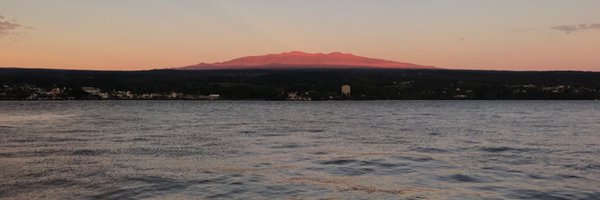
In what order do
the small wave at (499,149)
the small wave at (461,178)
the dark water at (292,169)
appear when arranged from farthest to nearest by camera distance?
the small wave at (499,149) < the small wave at (461,178) < the dark water at (292,169)

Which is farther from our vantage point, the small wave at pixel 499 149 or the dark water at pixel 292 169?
the small wave at pixel 499 149

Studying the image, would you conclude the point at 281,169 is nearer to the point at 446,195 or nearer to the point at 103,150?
the point at 446,195

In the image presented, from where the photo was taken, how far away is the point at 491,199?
808 inches

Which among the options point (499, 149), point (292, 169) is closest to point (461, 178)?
point (292, 169)

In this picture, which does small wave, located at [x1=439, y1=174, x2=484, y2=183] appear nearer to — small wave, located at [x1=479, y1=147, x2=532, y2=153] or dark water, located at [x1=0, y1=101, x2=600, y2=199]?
dark water, located at [x1=0, y1=101, x2=600, y2=199]

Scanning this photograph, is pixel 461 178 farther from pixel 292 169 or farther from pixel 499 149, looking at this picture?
pixel 499 149

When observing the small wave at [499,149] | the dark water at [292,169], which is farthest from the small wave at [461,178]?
the small wave at [499,149]

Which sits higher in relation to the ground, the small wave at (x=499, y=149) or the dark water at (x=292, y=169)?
the dark water at (x=292, y=169)

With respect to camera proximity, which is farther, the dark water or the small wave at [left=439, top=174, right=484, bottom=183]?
the small wave at [left=439, top=174, right=484, bottom=183]

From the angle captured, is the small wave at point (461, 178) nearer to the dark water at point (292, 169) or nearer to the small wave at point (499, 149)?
the dark water at point (292, 169)

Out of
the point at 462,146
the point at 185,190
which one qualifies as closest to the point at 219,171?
the point at 185,190

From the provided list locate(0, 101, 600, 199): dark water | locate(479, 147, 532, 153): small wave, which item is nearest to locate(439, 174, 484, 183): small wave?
locate(0, 101, 600, 199): dark water

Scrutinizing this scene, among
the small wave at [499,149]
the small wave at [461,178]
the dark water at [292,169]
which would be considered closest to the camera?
the dark water at [292,169]

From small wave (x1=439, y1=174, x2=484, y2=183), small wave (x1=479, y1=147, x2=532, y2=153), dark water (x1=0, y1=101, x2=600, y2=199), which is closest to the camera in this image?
dark water (x1=0, y1=101, x2=600, y2=199)
